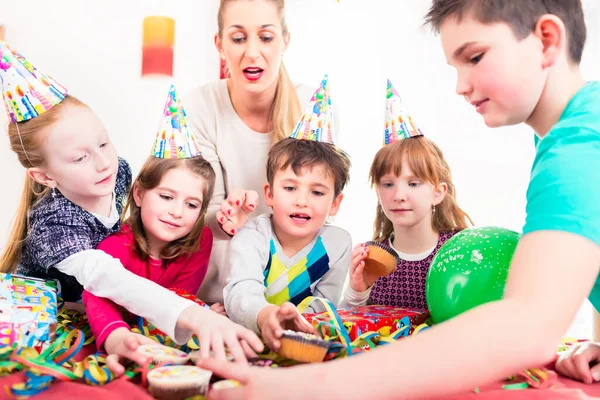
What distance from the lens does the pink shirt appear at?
1.22 m

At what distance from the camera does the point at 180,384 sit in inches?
34.6

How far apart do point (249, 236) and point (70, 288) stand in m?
0.45

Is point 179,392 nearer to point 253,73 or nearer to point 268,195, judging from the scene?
point 268,195

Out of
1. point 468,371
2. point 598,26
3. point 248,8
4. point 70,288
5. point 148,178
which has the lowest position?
point 70,288

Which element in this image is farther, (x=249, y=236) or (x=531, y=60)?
(x=249, y=236)

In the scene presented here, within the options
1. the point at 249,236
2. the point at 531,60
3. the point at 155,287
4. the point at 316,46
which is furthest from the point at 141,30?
the point at 531,60

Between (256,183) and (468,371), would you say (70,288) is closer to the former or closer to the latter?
(256,183)

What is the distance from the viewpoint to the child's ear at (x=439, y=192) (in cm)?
174

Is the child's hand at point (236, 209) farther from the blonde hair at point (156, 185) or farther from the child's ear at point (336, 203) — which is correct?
the child's ear at point (336, 203)

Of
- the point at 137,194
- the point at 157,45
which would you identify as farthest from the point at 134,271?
the point at 157,45

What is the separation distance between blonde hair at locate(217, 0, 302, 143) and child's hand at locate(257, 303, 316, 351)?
784 mm

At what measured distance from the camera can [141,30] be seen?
2.42 meters

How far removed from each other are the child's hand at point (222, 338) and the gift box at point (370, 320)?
21cm

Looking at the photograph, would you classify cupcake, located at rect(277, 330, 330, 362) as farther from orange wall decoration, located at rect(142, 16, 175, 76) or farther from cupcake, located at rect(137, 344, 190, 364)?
orange wall decoration, located at rect(142, 16, 175, 76)
